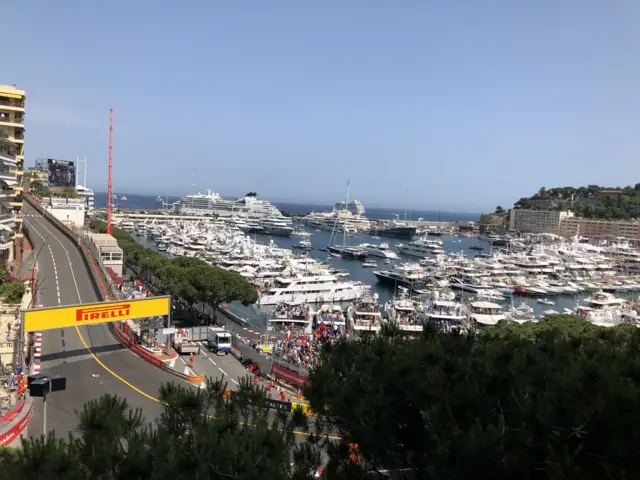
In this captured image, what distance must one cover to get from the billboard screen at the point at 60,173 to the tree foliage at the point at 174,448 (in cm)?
4984

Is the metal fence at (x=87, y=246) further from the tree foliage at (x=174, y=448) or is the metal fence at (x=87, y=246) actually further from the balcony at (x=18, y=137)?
the tree foliage at (x=174, y=448)

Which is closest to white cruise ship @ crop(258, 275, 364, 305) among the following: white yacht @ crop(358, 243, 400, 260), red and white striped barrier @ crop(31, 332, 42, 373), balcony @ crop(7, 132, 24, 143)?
balcony @ crop(7, 132, 24, 143)

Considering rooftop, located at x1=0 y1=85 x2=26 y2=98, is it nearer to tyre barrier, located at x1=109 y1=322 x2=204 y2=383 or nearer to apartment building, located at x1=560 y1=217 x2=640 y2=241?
tyre barrier, located at x1=109 y1=322 x2=204 y2=383

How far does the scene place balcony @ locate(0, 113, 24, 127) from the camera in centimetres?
2216

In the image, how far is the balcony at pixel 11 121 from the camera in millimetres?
22156

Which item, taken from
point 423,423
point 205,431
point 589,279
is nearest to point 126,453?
point 205,431

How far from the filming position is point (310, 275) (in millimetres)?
35688

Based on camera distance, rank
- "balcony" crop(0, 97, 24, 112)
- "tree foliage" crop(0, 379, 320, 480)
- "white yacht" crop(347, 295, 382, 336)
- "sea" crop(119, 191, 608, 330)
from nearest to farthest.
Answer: "tree foliage" crop(0, 379, 320, 480), "balcony" crop(0, 97, 24, 112), "white yacht" crop(347, 295, 382, 336), "sea" crop(119, 191, 608, 330)

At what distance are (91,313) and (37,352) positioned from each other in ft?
4.82

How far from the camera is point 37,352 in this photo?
41.2 feet

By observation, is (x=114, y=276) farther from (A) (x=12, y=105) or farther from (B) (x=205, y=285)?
(A) (x=12, y=105)

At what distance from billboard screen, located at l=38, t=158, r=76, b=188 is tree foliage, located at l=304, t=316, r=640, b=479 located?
50141 mm

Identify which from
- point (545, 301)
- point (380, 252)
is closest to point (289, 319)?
point (545, 301)

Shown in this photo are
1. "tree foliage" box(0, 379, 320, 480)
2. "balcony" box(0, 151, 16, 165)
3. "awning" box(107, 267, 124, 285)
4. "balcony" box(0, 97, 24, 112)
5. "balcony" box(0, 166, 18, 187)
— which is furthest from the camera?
"awning" box(107, 267, 124, 285)
